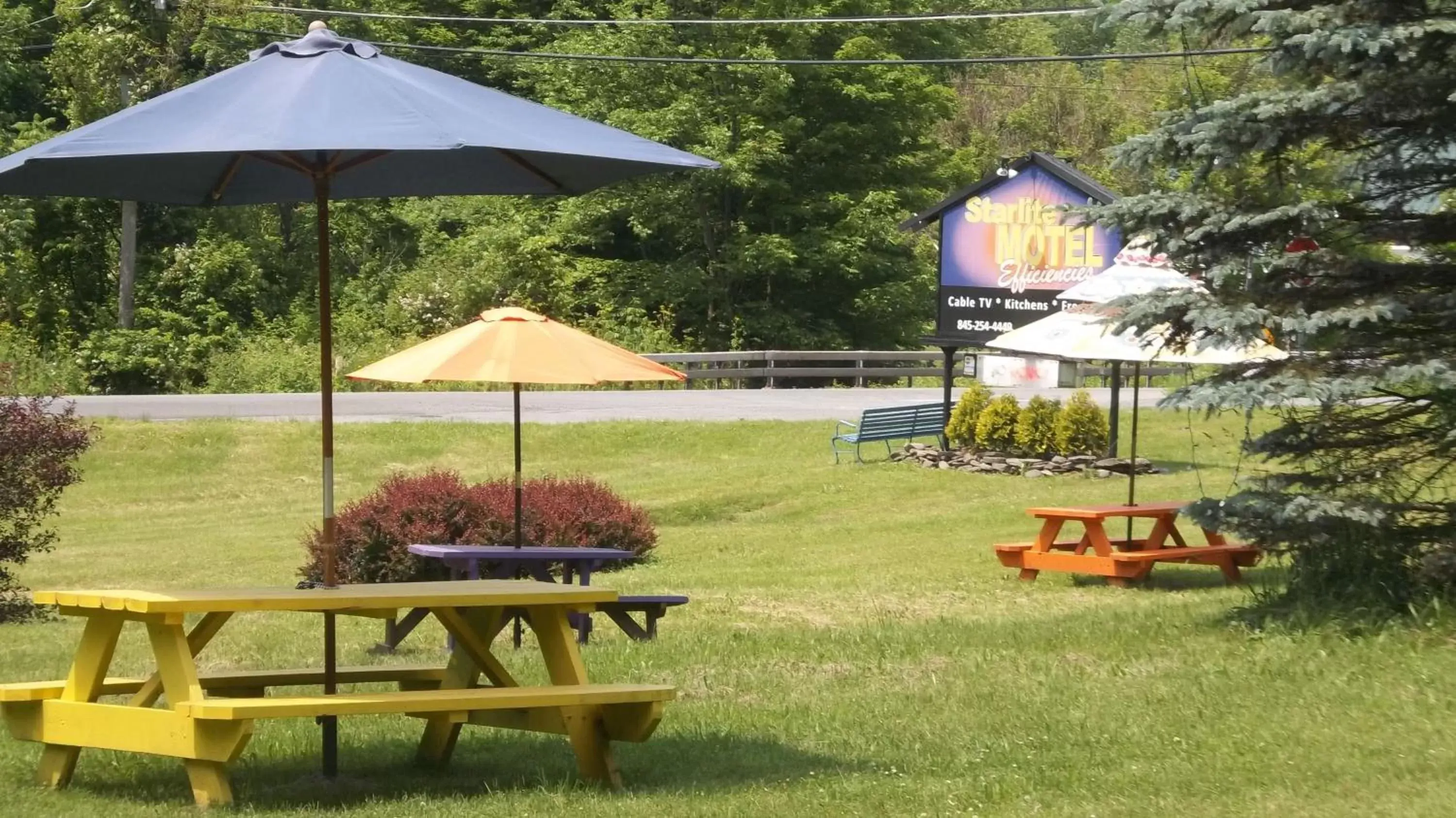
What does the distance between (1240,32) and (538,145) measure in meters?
4.59

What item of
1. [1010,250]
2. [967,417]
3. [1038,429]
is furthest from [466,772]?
[1010,250]

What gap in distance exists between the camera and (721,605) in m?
13.0

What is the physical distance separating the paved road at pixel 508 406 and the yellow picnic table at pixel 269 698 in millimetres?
20706

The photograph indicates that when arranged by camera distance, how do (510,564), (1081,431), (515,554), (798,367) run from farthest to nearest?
(798,367) → (1081,431) → (510,564) → (515,554)

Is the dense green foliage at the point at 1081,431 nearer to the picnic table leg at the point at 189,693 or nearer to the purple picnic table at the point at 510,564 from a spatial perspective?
the purple picnic table at the point at 510,564

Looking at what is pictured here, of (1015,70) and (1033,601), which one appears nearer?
(1033,601)

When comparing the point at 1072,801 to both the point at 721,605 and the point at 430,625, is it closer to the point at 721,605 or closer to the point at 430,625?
the point at 721,605

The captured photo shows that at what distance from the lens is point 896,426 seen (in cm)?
2438

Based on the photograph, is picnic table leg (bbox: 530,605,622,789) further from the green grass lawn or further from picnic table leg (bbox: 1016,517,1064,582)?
picnic table leg (bbox: 1016,517,1064,582)

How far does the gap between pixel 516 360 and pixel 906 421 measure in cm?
1472

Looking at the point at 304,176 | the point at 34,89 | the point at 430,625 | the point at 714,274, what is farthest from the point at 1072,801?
the point at 34,89

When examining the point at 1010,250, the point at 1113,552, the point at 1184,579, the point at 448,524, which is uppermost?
the point at 1010,250

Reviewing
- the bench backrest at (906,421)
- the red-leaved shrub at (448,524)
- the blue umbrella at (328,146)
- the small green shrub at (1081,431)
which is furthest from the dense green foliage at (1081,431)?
the blue umbrella at (328,146)

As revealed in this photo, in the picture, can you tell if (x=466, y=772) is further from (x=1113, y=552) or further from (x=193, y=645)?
(x=1113, y=552)
